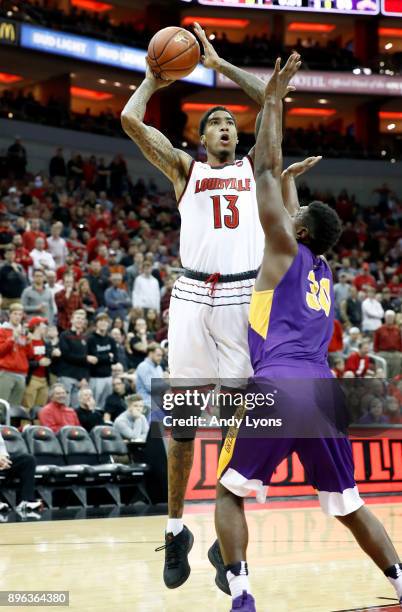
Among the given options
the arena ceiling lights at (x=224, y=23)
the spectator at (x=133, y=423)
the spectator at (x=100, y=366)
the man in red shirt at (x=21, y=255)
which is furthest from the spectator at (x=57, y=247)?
the arena ceiling lights at (x=224, y=23)

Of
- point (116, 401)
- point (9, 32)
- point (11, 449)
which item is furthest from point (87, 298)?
point (9, 32)

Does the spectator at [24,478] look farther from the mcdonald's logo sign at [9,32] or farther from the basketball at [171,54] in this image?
the mcdonald's logo sign at [9,32]

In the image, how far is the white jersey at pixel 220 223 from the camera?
19.0 ft

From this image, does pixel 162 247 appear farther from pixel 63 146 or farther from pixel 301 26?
pixel 301 26

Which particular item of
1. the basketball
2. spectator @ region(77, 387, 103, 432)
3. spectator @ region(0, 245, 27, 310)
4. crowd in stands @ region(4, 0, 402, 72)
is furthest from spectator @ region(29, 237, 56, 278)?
crowd in stands @ region(4, 0, 402, 72)

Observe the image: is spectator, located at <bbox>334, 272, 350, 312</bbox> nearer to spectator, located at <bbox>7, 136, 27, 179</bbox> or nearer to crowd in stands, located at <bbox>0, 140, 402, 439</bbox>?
crowd in stands, located at <bbox>0, 140, 402, 439</bbox>

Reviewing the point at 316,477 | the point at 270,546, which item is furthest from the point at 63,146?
the point at 316,477

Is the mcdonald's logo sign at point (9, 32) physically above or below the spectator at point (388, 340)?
above

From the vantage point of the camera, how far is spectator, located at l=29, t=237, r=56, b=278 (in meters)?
14.9

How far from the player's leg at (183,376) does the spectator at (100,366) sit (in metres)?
7.15

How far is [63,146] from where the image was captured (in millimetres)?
27328

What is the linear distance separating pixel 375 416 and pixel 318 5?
20.5m

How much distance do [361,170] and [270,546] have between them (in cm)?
2549

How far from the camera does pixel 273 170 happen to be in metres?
4.64
